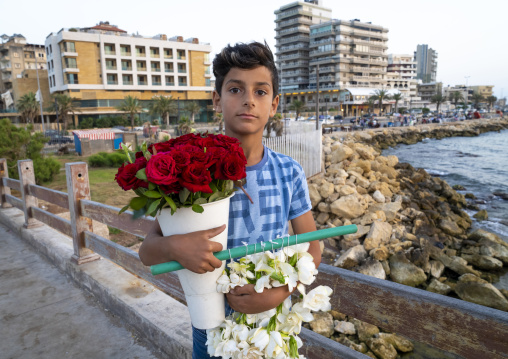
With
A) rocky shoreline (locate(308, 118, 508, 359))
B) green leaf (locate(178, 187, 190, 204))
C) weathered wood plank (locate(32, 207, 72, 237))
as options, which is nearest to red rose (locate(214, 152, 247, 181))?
green leaf (locate(178, 187, 190, 204))

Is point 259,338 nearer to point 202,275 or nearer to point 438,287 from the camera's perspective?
point 202,275

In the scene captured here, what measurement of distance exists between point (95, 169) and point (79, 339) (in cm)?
1457

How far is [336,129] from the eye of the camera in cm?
4016

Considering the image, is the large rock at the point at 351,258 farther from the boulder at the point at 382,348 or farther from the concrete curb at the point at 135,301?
the concrete curb at the point at 135,301

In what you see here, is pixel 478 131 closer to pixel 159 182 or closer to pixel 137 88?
pixel 137 88

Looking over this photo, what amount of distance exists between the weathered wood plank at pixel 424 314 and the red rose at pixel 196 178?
98 cm

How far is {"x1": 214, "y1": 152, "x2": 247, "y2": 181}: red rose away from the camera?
3.73 ft

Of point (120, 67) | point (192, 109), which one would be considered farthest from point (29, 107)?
point (192, 109)

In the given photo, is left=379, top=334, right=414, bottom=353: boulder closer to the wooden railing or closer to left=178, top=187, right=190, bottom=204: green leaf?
the wooden railing

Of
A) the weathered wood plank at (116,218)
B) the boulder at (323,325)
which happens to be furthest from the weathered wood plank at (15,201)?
the boulder at (323,325)

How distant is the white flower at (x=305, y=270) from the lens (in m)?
1.15

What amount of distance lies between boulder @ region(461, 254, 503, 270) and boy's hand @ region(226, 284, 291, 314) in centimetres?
917

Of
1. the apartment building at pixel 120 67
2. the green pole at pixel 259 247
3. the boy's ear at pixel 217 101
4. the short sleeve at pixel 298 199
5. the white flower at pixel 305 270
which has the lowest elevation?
the white flower at pixel 305 270

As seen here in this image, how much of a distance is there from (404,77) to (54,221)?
12864 centimetres
